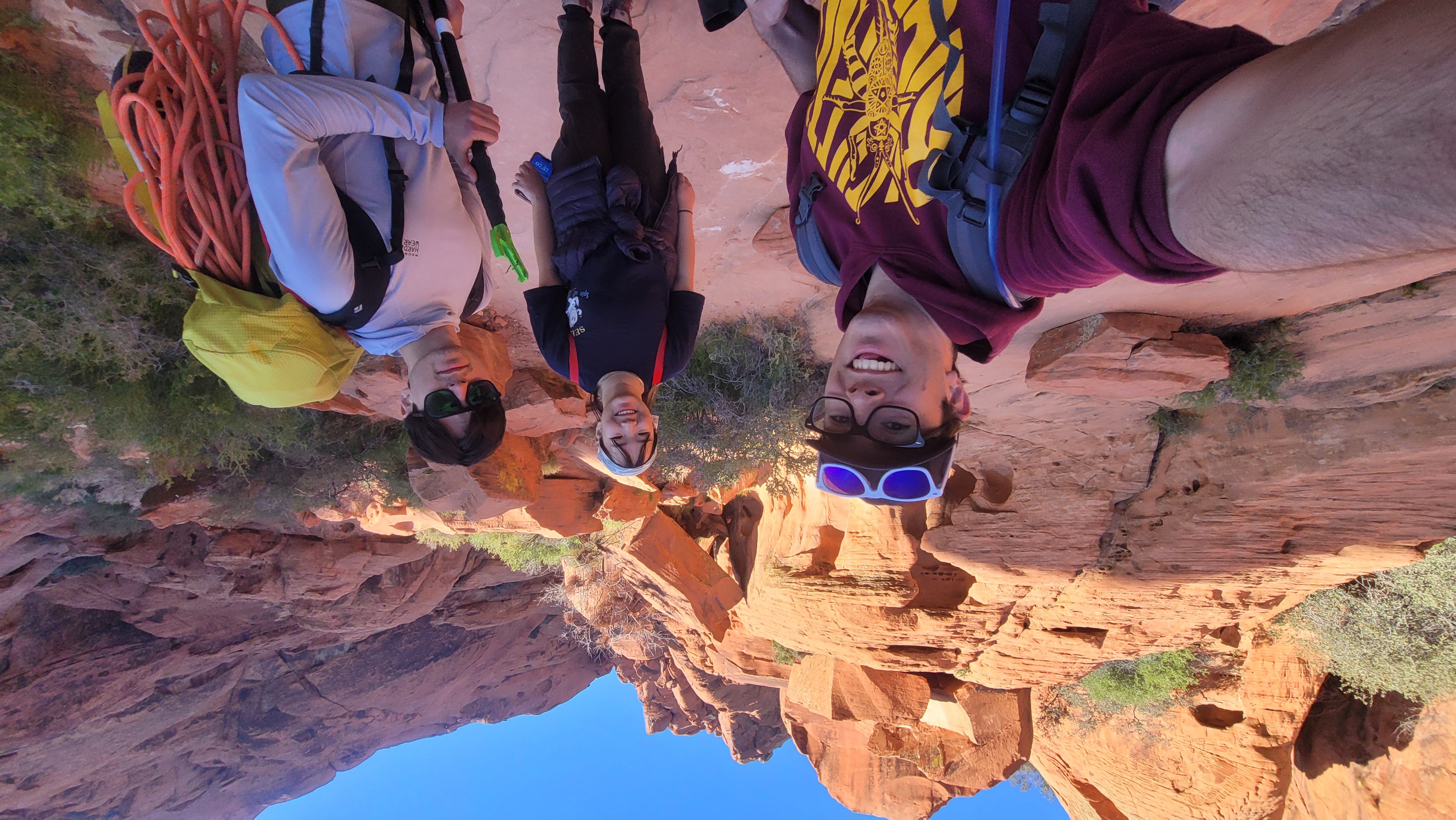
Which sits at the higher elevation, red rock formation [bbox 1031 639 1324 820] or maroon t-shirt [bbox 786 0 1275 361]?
maroon t-shirt [bbox 786 0 1275 361]

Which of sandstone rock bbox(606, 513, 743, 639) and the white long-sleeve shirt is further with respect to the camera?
sandstone rock bbox(606, 513, 743, 639)

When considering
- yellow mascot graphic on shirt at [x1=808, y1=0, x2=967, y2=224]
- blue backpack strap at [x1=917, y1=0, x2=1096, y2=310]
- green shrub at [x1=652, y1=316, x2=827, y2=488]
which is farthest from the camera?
green shrub at [x1=652, y1=316, x2=827, y2=488]

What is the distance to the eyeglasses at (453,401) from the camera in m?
2.43

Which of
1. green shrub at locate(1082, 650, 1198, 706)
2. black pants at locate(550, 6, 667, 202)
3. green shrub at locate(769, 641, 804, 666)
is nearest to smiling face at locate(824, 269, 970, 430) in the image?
black pants at locate(550, 6, 667, 202)

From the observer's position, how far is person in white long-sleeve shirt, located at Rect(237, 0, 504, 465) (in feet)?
6.28

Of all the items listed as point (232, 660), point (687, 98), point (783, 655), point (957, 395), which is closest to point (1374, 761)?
point (783, 655)

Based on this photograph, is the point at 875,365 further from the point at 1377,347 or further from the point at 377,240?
the point at 1377,347

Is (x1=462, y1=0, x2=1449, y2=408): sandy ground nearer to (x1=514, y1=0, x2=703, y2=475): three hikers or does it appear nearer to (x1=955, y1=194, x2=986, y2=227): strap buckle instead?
(x1=514, y1=0, x2=703, y2=475): three hikers

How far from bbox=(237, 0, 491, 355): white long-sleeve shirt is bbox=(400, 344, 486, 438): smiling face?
0.14 meters

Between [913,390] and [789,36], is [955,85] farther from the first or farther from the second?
[789,36]

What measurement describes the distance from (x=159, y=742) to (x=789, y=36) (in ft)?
47.1

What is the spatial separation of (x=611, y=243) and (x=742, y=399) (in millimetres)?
3087

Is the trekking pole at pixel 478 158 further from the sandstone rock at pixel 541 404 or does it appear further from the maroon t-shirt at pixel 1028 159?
the sandstone rock at pixel 541 404

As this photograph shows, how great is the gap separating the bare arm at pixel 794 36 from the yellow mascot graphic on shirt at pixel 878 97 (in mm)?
164
